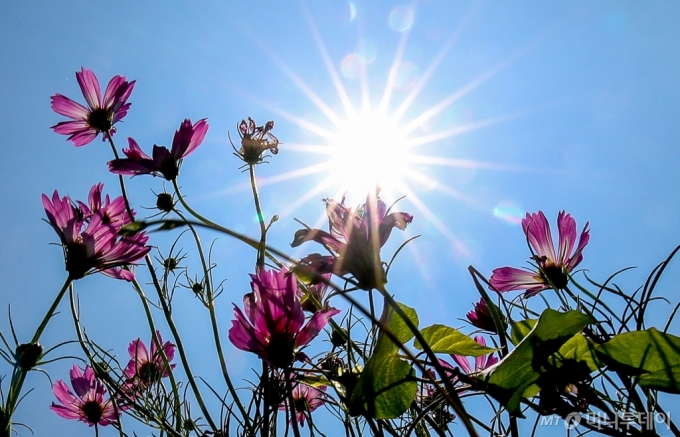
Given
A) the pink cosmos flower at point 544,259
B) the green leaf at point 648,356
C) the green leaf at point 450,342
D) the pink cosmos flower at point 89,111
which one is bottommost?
the green leaf at point 648,356

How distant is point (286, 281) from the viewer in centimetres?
47

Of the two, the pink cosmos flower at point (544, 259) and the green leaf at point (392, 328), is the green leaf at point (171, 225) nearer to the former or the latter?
the green leaf at point (392, 328)

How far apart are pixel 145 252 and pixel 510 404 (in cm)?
41

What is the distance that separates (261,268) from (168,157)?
0.29 meters

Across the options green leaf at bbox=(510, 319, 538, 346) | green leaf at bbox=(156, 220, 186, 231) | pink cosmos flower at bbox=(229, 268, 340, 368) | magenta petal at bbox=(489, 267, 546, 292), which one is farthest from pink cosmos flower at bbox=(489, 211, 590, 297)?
green leaf at bbox=(156, 220, 186, 231)

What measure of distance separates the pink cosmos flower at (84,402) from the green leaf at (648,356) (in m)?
0.77

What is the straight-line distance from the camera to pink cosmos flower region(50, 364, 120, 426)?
0.87 m

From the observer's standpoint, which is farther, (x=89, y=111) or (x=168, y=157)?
(x=89, y=111)

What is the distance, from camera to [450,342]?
0.50 m

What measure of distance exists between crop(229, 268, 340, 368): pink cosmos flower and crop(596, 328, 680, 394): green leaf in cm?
22

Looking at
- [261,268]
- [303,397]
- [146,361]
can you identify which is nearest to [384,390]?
[261,268]

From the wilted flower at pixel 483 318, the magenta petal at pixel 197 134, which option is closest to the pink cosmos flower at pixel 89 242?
the magenta petal at pixel 197 134

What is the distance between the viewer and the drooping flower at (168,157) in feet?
2.16

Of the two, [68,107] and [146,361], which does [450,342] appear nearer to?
[146,361]
